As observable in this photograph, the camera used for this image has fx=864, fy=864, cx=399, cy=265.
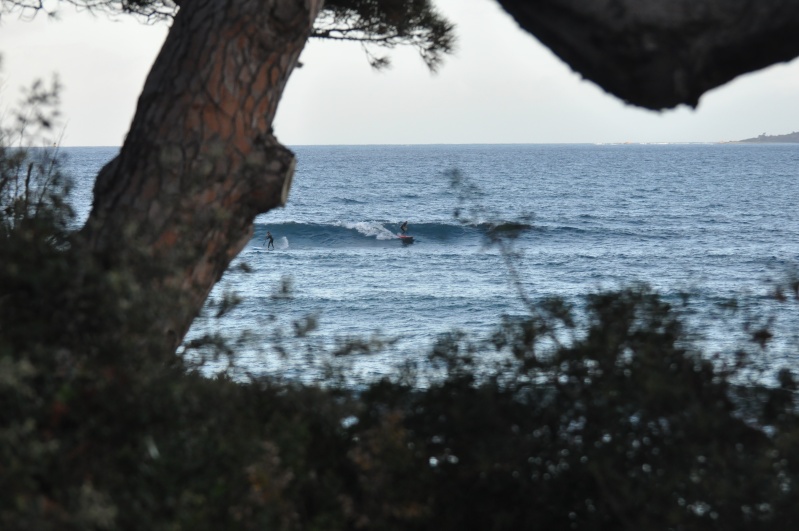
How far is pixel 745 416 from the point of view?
9.15 feet

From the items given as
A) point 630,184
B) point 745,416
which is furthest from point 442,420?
point 630,184

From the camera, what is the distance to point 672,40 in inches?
122

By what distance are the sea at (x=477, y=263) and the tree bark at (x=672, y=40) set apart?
0.70 m

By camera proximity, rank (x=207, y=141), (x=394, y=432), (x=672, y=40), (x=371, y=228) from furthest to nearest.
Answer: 1. (x=371, y=228)
2. (x=207, y=141)
3. (x=672, y=40)
4. (x=394, y=432)

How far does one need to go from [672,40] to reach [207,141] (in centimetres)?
175

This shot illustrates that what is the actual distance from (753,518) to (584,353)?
74 cm

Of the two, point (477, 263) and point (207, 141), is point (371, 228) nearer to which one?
point (477, 263)

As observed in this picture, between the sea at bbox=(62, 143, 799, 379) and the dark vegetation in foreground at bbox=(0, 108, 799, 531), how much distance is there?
0.23m

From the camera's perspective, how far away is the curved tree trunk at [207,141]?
3.16m

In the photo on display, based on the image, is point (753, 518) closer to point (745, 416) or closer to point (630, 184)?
point (745, 416)

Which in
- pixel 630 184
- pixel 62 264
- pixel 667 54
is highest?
pixel 667 54

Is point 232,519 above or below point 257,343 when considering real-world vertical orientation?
below

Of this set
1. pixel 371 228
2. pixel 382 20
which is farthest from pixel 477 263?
pixel 382 20

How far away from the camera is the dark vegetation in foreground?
2.21m
